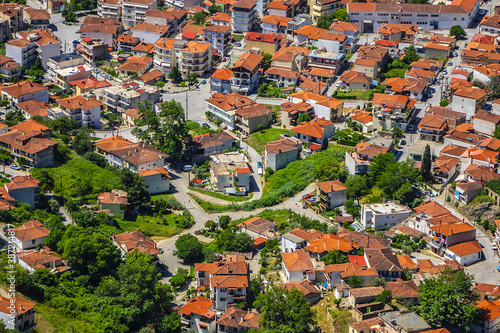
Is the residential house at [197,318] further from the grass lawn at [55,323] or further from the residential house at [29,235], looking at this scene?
the residential house at [29,235]

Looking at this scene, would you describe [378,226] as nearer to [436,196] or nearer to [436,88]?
[436,196]

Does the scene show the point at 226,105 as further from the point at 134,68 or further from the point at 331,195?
the point at 331,195

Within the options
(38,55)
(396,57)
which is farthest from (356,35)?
(38,55)

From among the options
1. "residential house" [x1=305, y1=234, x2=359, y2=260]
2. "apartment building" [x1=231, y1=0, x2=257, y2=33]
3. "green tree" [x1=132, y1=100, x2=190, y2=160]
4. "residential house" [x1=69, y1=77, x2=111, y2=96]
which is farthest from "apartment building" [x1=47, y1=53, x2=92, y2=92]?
"residential house" [x1=305, y1=234, x2=359, y2=260]

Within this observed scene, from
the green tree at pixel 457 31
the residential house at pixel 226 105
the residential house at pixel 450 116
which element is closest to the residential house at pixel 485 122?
the residential house at pixel 450 116

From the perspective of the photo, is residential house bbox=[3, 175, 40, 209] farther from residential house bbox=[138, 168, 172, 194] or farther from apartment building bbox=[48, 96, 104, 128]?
apartment building bbox=[48, 96, 104, 128]

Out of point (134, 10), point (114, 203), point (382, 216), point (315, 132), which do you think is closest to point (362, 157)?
point (315, 132)
